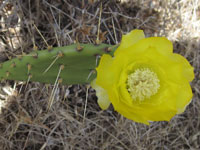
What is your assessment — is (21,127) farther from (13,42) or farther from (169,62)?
(169,62)

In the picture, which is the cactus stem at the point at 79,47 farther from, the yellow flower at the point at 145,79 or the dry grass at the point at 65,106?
the dry grass at the point at 65,106

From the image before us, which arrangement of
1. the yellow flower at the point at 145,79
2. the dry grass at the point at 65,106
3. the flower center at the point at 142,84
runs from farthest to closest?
the dry grass at the point at 65,106, the flower center at the point at 142,84, the yellow flower at the point at 145,79

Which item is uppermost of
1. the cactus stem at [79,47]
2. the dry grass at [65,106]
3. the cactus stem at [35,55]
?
the cactus stem at [79,47]

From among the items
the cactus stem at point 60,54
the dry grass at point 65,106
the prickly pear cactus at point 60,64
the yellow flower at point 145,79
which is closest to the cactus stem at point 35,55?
the prickly pear cactus at point 60,64

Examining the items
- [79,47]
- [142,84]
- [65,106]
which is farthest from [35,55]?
[65,106]

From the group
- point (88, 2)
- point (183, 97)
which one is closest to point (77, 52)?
point (183, 97)

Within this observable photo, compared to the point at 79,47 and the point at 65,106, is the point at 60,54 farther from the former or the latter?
the point at 65,106
